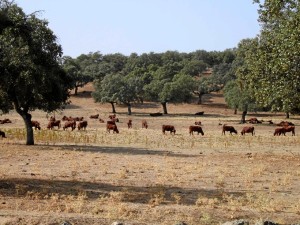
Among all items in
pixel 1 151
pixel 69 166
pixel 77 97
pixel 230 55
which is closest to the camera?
pixel 69 166

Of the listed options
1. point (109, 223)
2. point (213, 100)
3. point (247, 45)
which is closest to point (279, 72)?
point (247, 45)

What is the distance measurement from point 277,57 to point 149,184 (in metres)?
11.3

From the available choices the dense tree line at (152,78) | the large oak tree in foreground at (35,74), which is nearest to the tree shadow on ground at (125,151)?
the large oak tree in foreground at (35,74)

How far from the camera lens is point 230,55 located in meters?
152

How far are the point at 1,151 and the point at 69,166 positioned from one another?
7123 mm

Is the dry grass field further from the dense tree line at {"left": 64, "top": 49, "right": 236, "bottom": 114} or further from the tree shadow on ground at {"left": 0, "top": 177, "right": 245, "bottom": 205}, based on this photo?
the dense tree line at {"left": 64, "top": 49, "right": 236, "bottom": 114}

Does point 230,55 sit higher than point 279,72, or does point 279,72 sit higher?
point 230,55

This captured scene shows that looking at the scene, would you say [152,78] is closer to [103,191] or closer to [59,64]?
[59,64]

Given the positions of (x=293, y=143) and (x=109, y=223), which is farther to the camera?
(x=293, y=143)

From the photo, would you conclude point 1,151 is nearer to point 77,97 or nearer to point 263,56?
point 263,56

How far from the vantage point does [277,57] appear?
2480 centimetres

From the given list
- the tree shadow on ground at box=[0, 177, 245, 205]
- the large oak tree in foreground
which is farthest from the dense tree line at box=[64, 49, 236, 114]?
the tree shadow on ground at box=[0, 177, 245, 205]

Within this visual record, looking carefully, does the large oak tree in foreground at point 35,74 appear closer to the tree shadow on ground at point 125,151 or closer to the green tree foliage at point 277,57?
the tree shadow on ground at point 125,151

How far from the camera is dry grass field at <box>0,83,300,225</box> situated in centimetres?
1289
